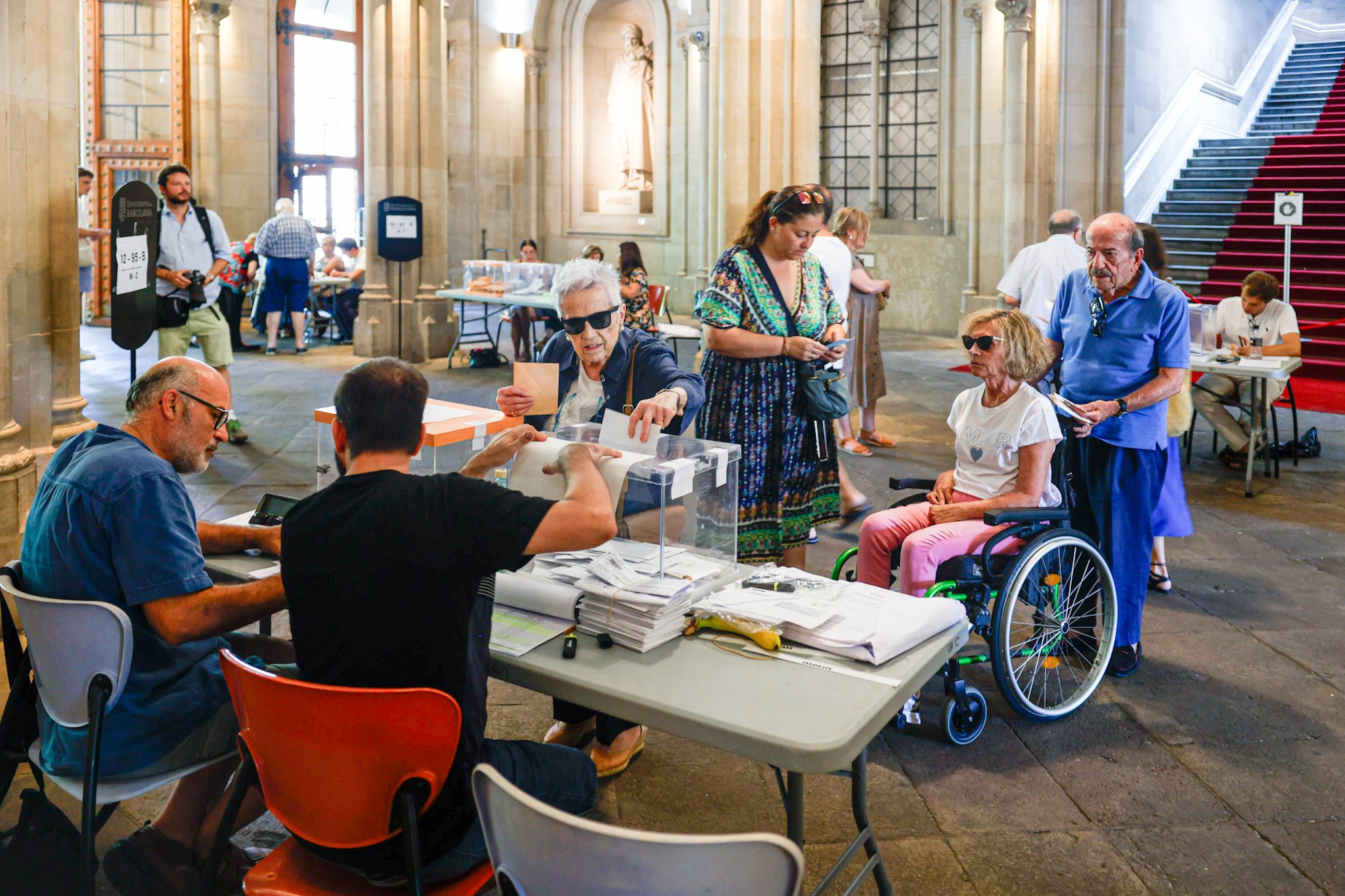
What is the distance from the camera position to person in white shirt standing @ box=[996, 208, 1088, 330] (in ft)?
23.8

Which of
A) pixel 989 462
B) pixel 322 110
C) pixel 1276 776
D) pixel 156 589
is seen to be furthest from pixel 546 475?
pixel 322 110

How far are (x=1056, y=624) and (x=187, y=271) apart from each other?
565cm

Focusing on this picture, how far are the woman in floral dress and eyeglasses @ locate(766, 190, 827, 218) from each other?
26 mm

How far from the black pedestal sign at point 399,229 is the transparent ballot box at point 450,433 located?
8944mm

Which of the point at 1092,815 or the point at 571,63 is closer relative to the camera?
the point at 1092,815

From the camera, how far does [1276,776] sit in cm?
327

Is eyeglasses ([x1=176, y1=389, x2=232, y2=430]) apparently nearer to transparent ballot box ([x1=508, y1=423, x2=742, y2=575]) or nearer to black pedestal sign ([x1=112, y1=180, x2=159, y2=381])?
transparent ballot box ([x1=508, y1=423, x2=742, y2=575])

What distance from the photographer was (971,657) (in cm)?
356

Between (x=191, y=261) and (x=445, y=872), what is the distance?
6192 mm

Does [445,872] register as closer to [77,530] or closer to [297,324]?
[77,530]

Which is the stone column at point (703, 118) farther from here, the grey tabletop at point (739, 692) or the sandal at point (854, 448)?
the grey tabletop at point (739, 692)

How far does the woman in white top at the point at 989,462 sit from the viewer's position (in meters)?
3.57

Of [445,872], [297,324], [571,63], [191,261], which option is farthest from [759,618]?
[571,63]

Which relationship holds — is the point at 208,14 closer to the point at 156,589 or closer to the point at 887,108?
the point at 887,108
